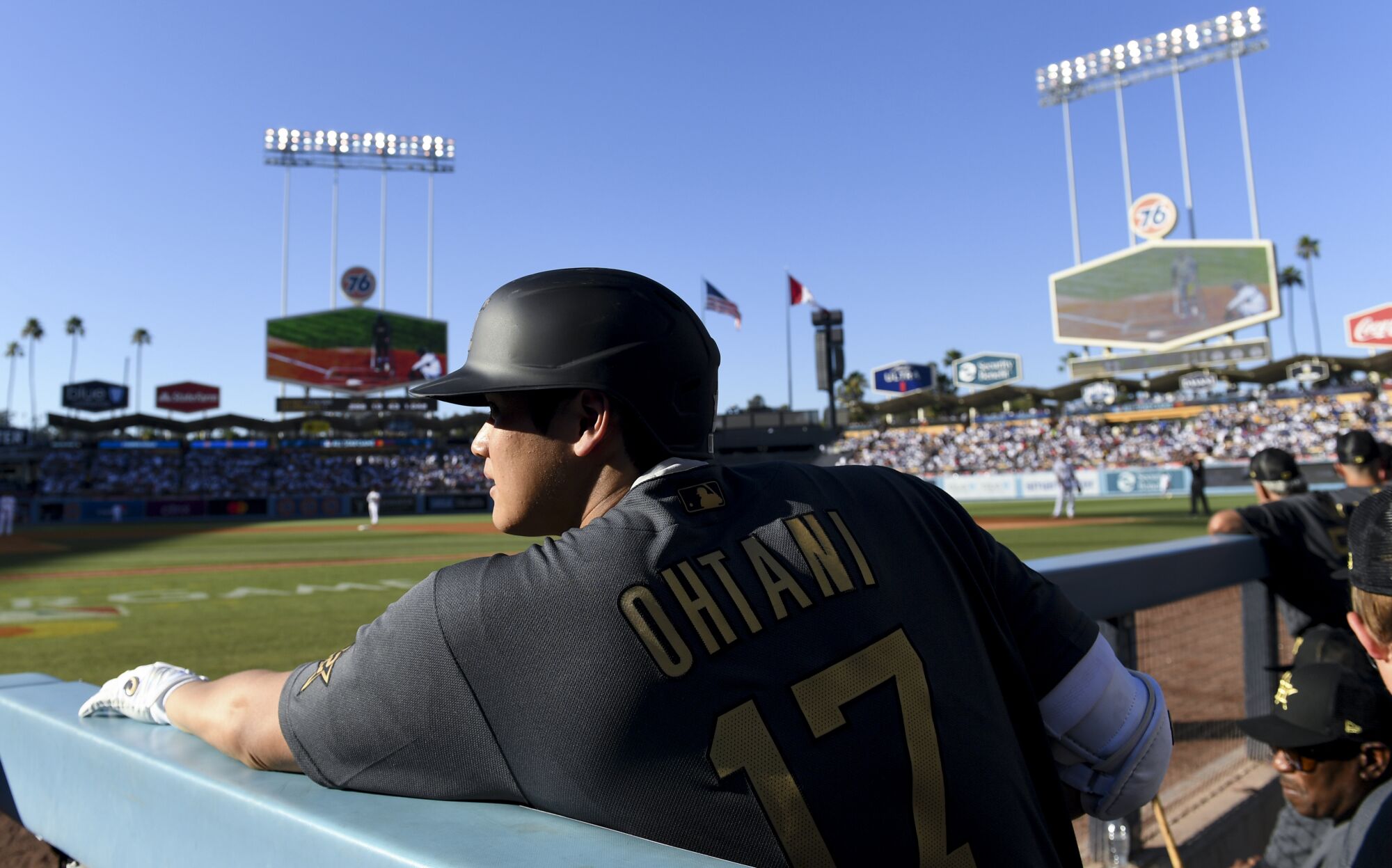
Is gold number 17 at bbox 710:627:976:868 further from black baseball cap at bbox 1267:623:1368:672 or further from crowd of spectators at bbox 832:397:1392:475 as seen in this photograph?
crowd of spectators at bbox 832:397:1392:475

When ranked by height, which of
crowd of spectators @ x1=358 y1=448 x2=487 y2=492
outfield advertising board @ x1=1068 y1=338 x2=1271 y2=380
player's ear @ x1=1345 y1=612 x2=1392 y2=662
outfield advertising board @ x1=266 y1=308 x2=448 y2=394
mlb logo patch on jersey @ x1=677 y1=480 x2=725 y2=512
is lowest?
player's ear @ x1=1345 y1=612 x2=1392 y2=662

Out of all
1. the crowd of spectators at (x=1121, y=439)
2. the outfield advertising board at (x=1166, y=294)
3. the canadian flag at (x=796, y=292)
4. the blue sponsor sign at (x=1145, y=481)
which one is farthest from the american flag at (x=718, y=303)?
the outfield advertising board at (x=1166, y=294)

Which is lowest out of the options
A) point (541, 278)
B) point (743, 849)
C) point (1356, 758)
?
point (1356, 758)

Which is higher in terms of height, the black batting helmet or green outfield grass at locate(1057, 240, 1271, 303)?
green outfield grass at locate(1057, 240, 1271, 303)

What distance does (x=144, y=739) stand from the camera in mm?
1370

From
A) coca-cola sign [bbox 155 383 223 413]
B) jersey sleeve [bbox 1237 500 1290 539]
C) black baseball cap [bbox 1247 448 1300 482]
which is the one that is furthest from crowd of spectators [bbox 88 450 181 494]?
jersey sleeve [bbox 1237 500 1290 539]

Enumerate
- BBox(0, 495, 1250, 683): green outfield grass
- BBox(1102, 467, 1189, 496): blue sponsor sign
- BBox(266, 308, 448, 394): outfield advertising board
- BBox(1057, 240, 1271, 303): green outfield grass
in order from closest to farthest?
BBox(0, 495, 1250, 683): green outfield grass, BBox(1102, 467, 1189, 496): blue sponsor sign, BBox(1057, 240, 1271, 303): green outfield grass, BBox(266, 308, 448, 394): outfield advertising board

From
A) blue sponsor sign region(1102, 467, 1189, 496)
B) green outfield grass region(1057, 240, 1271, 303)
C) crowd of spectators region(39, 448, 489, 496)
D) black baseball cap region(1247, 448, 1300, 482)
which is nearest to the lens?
black baseball cap region(1247, 448, 1300, 482)

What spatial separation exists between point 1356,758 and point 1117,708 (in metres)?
1.53

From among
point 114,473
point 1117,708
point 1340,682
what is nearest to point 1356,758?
point 1340,682

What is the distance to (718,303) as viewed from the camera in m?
33.8

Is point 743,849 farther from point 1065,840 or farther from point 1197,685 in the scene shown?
point 1197,685

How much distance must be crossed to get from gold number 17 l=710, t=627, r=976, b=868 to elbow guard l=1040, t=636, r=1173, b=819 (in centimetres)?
44

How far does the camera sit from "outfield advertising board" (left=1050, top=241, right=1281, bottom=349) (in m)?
45.3
